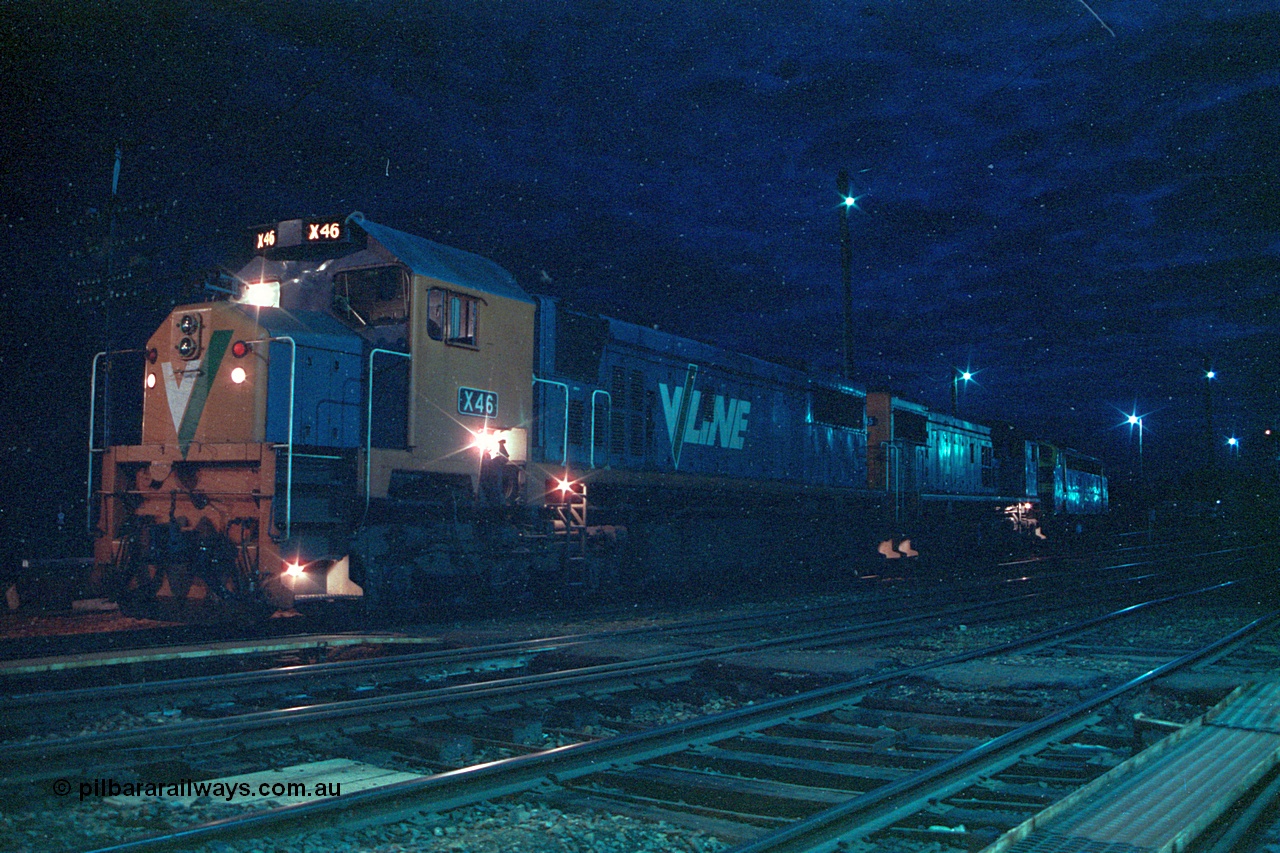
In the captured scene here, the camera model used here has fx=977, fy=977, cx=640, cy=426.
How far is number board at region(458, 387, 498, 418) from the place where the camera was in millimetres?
10305

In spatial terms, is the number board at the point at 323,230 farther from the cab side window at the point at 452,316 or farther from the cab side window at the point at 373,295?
the cab side window at the point at 452,316

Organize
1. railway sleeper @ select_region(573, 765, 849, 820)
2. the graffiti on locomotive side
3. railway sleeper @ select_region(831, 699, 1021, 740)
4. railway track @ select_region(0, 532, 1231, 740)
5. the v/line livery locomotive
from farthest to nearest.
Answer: the graffiti on locomotive side
the v/line livery locomotive
railway track @ select_region(0, 532, 1231, 740)
railway sleeper @ select_region(831, 699, 1021, 740)
railway sleeper @ select_region(573, 765, 849, 820)

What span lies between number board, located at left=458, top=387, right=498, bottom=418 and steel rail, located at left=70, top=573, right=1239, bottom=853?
5.31 metres

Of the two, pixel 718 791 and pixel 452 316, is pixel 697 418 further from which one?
pixel 718 791

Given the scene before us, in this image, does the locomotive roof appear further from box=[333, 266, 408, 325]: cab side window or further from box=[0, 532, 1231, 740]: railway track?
box=[0, 532, 1231, 740]: railway track

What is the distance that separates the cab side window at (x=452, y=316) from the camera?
9.93m

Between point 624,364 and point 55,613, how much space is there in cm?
758

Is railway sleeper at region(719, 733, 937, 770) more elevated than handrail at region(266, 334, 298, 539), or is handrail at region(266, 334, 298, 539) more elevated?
handrail at region(266, 334, 298, 539)

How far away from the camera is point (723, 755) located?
4980 mm

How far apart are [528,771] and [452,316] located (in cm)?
651

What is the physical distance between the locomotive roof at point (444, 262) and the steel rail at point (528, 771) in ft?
19.2

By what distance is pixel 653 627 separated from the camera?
33.2 ft

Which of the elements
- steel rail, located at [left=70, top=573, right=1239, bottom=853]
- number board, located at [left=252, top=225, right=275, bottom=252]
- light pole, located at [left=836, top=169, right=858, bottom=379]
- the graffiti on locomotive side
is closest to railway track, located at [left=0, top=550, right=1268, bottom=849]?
steel rail, located at [left=70, top=573, right=1239, bottom=853]

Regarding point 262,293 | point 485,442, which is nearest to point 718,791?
point 485,442
